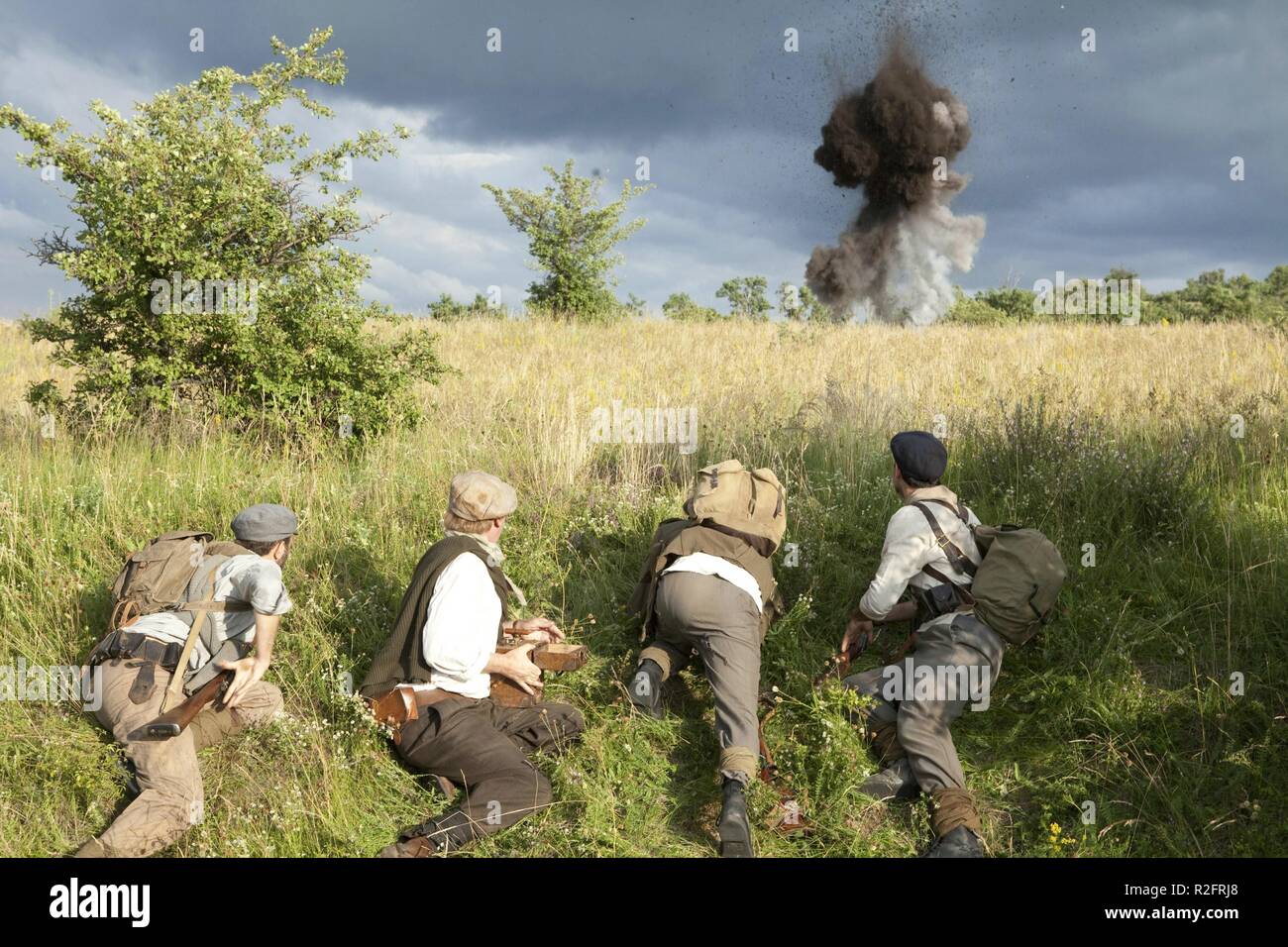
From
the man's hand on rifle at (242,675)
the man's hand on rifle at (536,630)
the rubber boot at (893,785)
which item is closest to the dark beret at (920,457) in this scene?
the rubber boot at (893,785)

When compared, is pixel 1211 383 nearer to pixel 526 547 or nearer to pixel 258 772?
pixel 526 547

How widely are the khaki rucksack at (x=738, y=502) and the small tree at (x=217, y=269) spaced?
3.87 meters

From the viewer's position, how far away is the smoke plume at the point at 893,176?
31.1 m

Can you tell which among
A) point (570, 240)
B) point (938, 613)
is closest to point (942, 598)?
point (938, 613)

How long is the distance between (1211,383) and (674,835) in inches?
286

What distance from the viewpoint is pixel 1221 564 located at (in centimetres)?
511

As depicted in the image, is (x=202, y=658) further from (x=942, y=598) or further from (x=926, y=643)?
(x=942, y=598)

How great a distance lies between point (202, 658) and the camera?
4.25m

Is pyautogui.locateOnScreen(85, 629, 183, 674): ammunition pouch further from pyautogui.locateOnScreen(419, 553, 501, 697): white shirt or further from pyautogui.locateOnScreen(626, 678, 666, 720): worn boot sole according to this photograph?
pyautogui.locateOnScreen(626, 678, 666, 720): worn boot sole

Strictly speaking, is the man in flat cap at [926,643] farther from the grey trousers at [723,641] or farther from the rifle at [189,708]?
the rifle at [189,708]

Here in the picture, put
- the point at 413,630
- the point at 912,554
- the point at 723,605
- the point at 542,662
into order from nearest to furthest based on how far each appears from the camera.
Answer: the point at 413,630 < the point at 723,605 < the point at 912,554 < the point at 542,662

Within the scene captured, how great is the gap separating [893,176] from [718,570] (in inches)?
1247

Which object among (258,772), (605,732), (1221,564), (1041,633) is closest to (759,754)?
(605,732)

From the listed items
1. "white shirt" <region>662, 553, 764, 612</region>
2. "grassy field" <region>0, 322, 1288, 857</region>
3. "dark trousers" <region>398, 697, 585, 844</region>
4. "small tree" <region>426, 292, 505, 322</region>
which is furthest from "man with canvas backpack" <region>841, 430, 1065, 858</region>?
"small tree" <region>426, 292, 505, 322</region>
